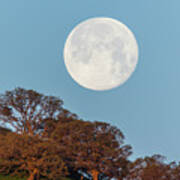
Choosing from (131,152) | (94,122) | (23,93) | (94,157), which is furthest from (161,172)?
(23,93)

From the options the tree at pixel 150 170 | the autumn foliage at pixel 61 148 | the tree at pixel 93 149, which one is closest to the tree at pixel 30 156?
the autumn foliage at pixel 61 148

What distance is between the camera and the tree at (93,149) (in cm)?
4153

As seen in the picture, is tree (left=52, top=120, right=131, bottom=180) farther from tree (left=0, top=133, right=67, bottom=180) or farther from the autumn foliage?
tree (left=0, top=133, right=67, bottom=180)

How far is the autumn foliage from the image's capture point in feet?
110

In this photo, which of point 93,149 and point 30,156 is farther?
point 93,149

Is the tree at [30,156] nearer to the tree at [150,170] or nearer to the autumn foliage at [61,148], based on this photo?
the autumn foliage at [61,148]

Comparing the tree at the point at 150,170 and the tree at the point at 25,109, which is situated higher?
the tree at the point at 25,109

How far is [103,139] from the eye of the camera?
4338 cm

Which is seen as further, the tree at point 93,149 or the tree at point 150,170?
the tree at point 93,149

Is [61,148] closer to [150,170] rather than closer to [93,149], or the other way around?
[93,149]

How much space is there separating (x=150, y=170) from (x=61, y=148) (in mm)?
13740

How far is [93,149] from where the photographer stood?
1644 inches

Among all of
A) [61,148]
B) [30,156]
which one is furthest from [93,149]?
[30,156]

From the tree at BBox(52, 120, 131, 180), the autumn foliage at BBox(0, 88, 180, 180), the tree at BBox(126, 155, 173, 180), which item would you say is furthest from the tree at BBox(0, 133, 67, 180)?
the tree at BBox(126, 155, 173, 180)
